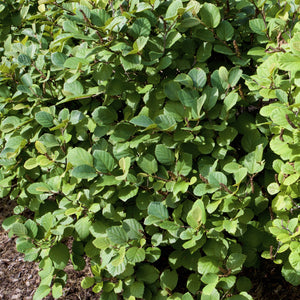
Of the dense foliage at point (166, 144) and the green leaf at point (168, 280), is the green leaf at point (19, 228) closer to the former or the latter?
the dense foliage at point (166, 144)

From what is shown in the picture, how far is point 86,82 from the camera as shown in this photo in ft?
6.87

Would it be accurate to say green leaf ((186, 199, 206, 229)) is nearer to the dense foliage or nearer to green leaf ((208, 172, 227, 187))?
the dense foliage

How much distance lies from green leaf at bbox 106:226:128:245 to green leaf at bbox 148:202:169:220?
190mm

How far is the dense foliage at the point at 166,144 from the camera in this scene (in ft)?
5.98

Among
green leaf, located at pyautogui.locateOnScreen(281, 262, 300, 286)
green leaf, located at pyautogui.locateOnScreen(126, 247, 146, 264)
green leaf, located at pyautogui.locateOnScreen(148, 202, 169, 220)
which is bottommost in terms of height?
green leaf, located at pyautogui.locateOnScreen(281, 262, 300, 286)

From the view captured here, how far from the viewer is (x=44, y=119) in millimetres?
2074

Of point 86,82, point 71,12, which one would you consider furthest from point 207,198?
point 71,12

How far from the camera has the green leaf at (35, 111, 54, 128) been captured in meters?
2.06

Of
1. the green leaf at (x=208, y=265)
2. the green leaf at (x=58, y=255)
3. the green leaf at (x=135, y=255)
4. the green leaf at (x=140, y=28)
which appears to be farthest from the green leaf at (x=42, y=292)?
the green leaf at (x=140, y=28)

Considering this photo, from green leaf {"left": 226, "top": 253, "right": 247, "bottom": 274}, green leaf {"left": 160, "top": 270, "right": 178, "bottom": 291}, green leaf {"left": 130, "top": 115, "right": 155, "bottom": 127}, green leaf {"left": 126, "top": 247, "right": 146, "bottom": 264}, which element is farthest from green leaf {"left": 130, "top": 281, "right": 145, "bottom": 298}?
green leaf {"left": 130, "top": 115, "right": 155, "bottom": 127}

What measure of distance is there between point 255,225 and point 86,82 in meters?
1.19

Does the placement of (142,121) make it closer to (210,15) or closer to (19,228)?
(210,15)

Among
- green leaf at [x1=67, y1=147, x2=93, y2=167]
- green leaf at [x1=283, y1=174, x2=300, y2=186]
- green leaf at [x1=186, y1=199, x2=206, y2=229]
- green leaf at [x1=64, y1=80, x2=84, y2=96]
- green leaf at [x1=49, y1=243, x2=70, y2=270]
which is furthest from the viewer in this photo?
green leaf at [x1=49, y1=243, x2=70, y2=270]

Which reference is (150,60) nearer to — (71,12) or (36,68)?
(71,12)
